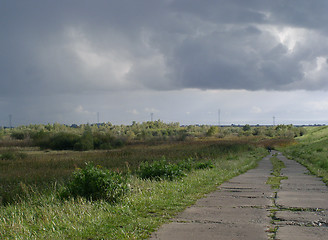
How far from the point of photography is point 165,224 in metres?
6.24

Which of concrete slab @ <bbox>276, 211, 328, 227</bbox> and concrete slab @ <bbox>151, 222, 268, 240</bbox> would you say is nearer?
concrete slab @ <bbox>151, 222, 268, 240</bbox>

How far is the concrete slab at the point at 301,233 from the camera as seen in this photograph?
5.38m

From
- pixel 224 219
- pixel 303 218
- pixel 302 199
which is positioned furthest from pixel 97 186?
pixel 302 199

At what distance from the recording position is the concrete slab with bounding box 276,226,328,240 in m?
5.38

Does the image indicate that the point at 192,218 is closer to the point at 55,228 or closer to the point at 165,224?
the point at 165,224

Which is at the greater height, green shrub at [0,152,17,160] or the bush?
the bush

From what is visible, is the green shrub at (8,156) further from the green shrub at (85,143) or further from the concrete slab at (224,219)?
the concrete slab at (224,219)

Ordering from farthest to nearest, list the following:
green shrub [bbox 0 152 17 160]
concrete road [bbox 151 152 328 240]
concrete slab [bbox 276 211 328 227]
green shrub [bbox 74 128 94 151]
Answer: green shrub [bbox 74 128 94 151] → green shrub [bbox 0 152 17 160] → concrete slab [bbox 276 211 328 227] → concrete road [bbox 151 152 328 240]

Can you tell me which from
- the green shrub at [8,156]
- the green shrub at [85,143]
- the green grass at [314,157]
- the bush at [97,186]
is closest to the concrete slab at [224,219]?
the bush at [97,186]

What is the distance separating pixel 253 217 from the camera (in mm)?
6781

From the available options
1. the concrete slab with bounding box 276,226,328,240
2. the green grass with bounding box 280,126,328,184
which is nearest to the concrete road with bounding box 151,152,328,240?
the concrete slab with bounding box 276,226,328,240

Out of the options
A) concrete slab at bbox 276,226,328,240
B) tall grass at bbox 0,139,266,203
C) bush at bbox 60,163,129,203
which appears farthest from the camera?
tall grass at bbox 0,139,266,203

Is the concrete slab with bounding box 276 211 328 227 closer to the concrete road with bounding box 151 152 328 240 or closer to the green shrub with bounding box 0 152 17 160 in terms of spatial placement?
the concrete road with bounding box 151 152 328 240

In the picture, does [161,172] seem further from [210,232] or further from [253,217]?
[210,232]
